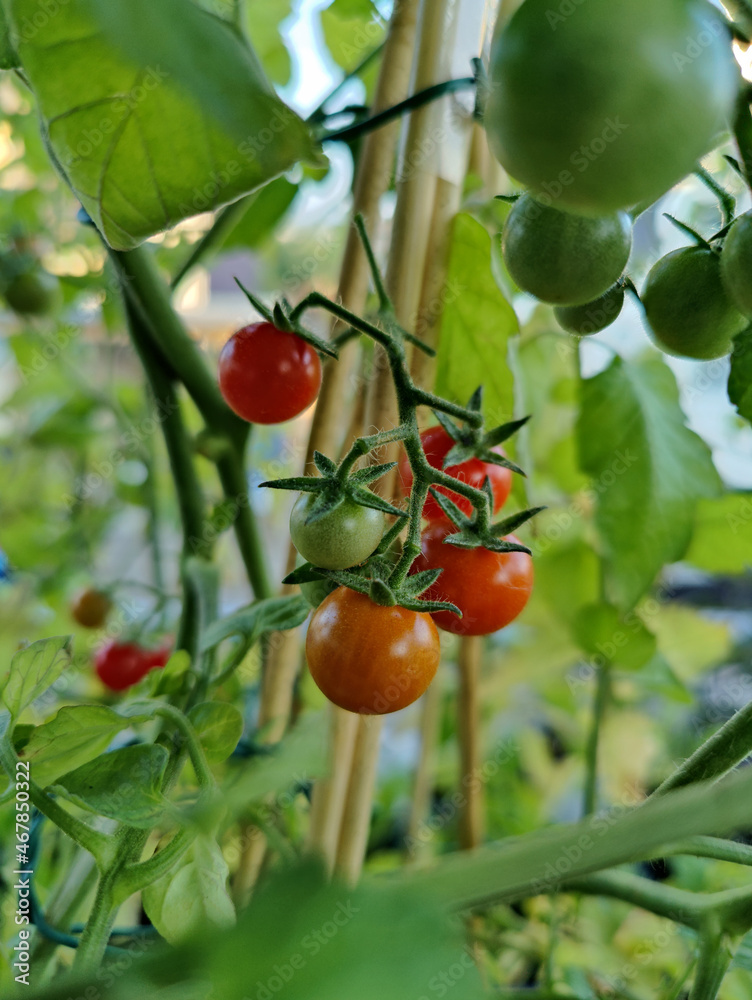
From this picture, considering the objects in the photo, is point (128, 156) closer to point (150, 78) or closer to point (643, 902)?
point (150, 78)

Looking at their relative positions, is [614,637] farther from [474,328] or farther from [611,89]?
[611,89]

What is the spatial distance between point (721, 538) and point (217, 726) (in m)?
0.41

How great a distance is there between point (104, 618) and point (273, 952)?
2.07 feet

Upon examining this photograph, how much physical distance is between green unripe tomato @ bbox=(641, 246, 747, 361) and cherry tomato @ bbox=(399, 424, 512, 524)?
8 centimetres

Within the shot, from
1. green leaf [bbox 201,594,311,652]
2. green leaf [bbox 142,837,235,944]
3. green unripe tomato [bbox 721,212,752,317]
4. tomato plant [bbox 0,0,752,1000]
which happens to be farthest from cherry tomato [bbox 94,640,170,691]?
green unripe tomato [bbox 721,212,752,317]

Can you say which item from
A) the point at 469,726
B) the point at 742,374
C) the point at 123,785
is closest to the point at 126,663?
the point at 469,726

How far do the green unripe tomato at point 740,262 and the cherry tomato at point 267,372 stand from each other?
0.53 feet

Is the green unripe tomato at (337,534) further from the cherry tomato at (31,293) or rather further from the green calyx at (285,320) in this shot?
the cherry tomato at (31,293)

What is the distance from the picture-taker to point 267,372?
12.2 inches

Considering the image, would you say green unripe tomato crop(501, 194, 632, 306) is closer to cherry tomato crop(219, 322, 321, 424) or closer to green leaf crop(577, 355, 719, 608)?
cherry tomato crop(219, 322, 321, 424)

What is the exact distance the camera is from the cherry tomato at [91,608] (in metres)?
0.69

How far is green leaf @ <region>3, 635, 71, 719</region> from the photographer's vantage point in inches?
10.2

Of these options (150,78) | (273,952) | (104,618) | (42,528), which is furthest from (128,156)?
(42,528)

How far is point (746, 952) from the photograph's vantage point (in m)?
0.34
